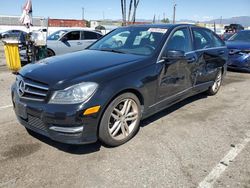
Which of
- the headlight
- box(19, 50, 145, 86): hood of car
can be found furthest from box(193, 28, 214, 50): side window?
the headlight

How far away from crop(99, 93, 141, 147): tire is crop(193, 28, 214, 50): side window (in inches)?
82.4

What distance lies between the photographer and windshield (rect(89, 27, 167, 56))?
3943 mm

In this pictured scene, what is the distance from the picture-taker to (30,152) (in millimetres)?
3199

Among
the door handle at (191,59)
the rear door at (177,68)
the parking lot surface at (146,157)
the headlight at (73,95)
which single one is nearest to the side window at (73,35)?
the parking lot surface at (146,157)

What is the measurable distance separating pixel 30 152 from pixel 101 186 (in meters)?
1.16

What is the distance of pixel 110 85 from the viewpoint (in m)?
3.02

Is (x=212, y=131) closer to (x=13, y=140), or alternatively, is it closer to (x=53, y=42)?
(x=13, y=140)

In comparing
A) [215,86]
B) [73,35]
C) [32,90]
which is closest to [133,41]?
[32,90]

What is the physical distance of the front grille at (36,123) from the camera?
292 cm

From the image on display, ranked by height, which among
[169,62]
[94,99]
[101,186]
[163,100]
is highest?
[169,62]

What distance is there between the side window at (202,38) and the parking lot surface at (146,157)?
1439mm

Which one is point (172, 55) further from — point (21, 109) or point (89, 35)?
point (89, 35)

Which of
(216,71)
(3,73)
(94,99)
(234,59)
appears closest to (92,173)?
(94,99)

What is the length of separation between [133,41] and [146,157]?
2021mm
